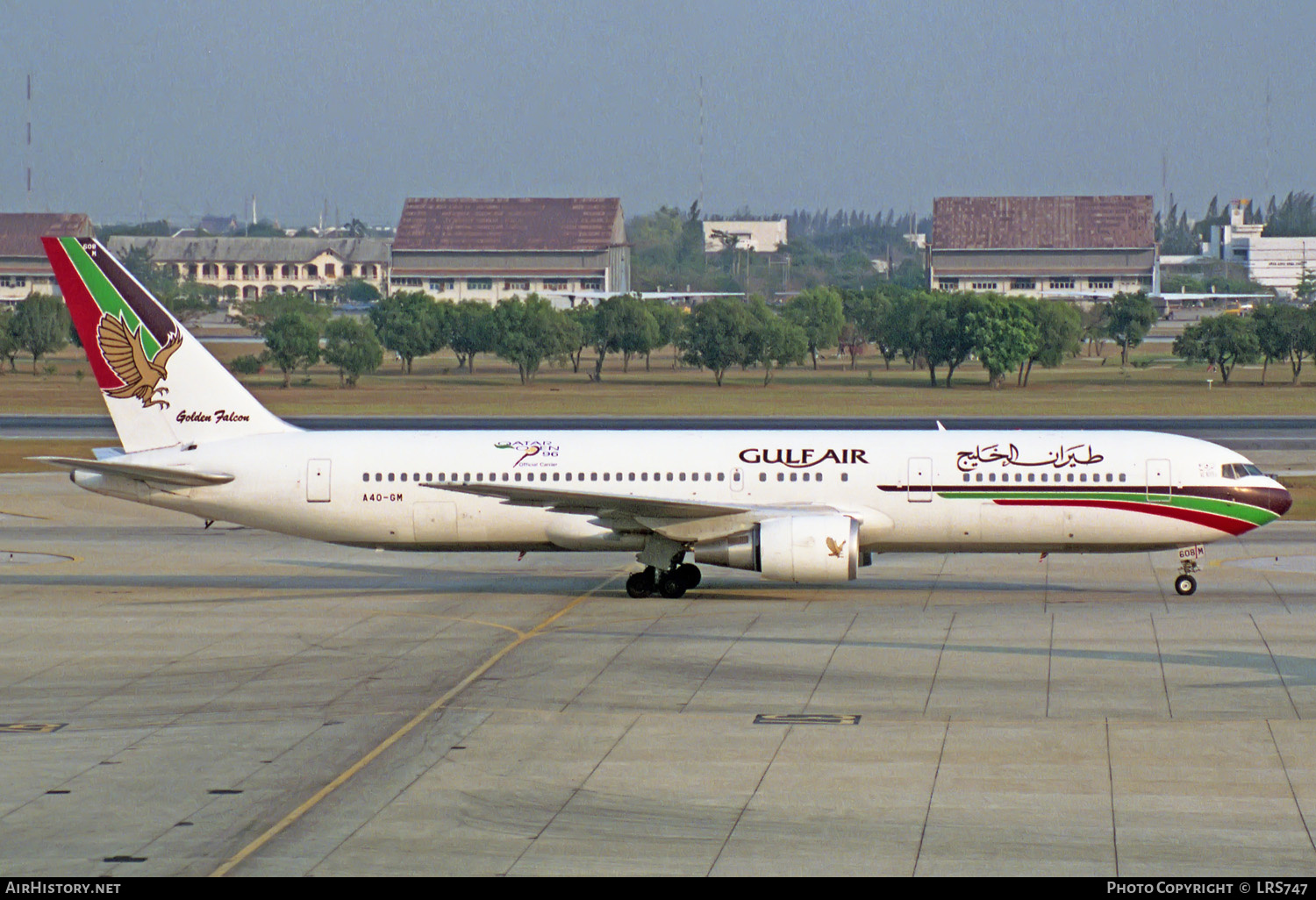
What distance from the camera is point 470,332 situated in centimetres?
13812

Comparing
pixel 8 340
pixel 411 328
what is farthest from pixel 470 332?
pixel 8 340

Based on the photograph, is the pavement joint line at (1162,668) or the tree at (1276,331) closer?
the pavement joint line at (1162,668)

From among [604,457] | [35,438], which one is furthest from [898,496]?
[35,438]

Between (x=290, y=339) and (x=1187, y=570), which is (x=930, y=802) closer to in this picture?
(x=1187, y=570)

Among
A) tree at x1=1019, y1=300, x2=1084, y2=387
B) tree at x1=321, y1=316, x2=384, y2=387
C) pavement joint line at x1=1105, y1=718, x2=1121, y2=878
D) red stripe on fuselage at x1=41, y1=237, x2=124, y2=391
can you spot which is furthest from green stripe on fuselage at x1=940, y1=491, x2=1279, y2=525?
tree at x1=321, y1=316, x2=384, y2=387

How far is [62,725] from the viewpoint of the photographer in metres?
25.0

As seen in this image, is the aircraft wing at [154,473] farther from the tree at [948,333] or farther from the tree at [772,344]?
the tree at [772,344]

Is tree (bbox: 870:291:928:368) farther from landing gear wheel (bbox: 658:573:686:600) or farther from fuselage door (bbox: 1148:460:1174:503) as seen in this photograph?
landing gear wheel (bbox: 658:573:686:600)

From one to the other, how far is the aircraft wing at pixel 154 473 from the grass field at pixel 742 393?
5183cm

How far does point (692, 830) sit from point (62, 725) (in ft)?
38.0

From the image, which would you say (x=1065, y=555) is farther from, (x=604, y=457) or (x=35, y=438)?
(x=35, y=438)

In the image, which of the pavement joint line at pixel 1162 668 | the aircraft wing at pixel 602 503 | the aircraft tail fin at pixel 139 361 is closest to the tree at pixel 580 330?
the aircraft tail fin at pixel 139 361

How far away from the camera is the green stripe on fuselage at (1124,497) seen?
123 ft

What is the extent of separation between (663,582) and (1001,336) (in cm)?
8684
